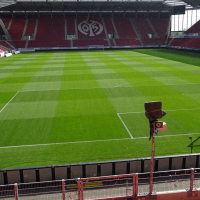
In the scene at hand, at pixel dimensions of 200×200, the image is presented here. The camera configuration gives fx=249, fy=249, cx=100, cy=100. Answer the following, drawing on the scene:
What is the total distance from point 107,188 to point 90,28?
77.1 meters

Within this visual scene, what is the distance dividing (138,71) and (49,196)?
26150 mm

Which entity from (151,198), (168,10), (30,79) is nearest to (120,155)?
(151,198)

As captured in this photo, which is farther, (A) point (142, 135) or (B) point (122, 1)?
(B) point (122, 1)

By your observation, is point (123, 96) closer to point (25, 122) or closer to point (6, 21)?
point (25, 122)

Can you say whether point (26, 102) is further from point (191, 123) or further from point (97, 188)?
point (97, 188)

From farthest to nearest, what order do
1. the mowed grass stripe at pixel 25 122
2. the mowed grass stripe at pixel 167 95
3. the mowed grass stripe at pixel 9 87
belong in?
the mowed grass stripe at pixel 9 87, the mowed grass stripe at pixel 167 95, the mowed grass stripe at pixel 25 122

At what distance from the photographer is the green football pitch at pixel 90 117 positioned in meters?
12.2

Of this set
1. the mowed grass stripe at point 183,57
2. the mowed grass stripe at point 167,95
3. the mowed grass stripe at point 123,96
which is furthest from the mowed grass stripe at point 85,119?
the mowed grass stripe at point 183,57

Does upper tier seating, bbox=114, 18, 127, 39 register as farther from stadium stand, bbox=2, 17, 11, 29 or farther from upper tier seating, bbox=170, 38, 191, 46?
stadium stand, bbox=2, 17, 11, 29

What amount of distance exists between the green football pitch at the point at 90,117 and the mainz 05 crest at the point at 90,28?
52823 mm

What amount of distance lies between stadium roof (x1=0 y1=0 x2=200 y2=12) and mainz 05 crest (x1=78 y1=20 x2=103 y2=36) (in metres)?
4.59

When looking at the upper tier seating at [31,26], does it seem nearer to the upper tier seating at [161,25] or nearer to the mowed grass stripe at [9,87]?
the upper tier seating at [161,25]

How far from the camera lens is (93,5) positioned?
239 feet

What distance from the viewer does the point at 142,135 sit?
13.8 metres
